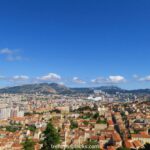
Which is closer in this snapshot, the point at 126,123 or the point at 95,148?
the point at 95,148

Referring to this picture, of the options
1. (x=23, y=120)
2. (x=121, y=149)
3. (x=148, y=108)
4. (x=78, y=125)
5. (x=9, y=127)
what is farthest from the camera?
(x=148, y=108)

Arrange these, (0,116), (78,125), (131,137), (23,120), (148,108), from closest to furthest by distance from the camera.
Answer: (131,137)
(78,125)
(23,120)
(148,108)
(0,116)

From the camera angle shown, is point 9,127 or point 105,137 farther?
point 9,127

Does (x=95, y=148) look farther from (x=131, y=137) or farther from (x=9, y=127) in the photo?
(x=9, y=127)

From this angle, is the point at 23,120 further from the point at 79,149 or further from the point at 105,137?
the point at 79,149

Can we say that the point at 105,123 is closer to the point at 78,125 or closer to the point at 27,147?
the point at 78,125

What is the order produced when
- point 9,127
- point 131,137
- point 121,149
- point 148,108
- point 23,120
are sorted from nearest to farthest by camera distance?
point 121,149, point 131,137, point 9,127, point 23,120, point 148,108

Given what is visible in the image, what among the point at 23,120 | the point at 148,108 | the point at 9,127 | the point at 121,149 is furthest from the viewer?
the point at 148,108

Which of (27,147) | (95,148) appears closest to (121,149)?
(95,148)

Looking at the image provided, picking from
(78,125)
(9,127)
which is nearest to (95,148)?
(78,125)
